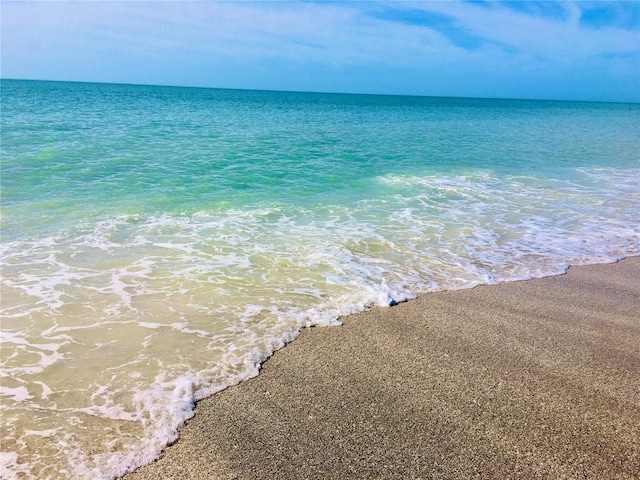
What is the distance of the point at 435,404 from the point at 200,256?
477cm

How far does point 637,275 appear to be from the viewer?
708cm

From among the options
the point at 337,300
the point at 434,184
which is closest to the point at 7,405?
the point at 337,300

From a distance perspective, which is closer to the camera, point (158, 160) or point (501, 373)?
point (501, 373)

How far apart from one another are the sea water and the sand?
40 cm

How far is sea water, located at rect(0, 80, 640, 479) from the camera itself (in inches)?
154

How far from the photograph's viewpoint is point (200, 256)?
738 centimetres

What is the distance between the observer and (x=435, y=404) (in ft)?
12.6

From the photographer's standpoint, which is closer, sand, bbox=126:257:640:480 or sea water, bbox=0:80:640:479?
sand, bbox=126:257:640:480

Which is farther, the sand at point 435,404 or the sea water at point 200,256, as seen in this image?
the sea water at point 200,256

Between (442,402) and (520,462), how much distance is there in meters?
0.78

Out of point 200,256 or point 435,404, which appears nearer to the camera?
point 435,404

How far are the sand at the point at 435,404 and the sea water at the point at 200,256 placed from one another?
398 millimetres

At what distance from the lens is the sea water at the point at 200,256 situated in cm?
391

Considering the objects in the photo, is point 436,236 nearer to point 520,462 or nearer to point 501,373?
point 501,373
